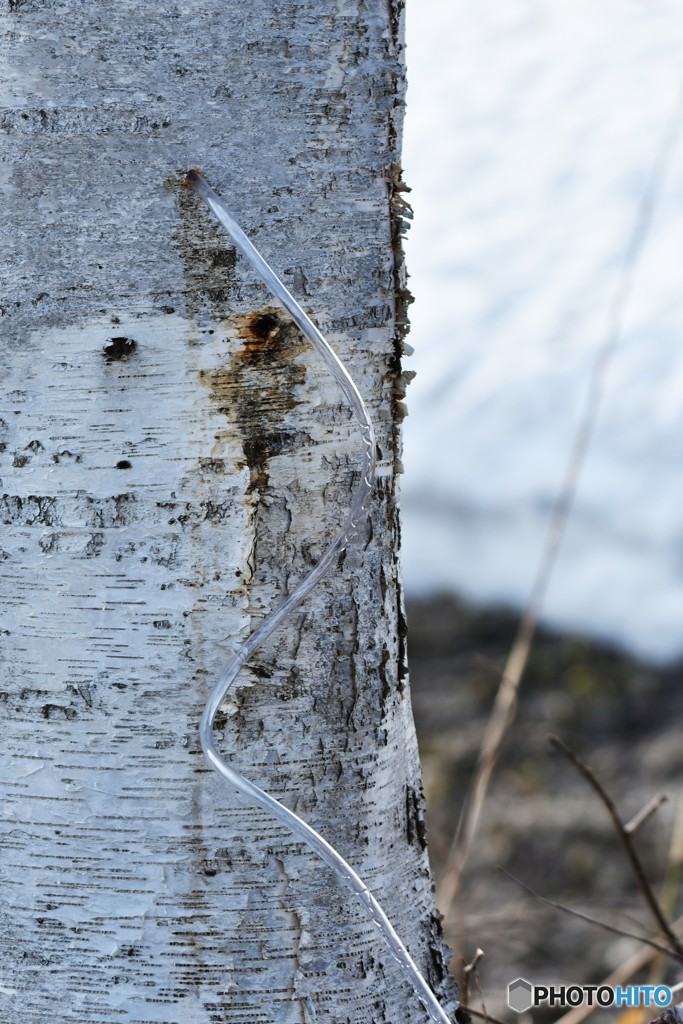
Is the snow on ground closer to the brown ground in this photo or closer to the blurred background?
the blurred background

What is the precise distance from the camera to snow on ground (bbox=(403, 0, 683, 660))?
3080 millimetres

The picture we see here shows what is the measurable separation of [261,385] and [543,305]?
358 cm

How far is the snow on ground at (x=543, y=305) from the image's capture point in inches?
121

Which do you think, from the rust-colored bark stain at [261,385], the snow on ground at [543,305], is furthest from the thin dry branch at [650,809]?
the snow on ground at [543,305]

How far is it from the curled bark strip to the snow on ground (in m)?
2.01

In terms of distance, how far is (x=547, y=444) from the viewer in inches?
136

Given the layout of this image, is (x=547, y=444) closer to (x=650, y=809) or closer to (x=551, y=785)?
(x=551, y=785)

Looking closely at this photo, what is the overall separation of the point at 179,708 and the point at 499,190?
415 cm

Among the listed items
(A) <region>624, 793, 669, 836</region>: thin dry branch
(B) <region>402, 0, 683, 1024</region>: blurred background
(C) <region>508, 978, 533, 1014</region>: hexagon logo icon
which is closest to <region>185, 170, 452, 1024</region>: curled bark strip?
(A) <region>624, 793, 669, 836</region>: thin dry branch

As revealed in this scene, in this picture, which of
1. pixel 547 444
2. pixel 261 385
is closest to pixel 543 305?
pixel 547 444

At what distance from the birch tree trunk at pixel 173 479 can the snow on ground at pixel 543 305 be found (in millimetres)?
2054

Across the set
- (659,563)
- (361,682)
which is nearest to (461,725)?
(659,563)

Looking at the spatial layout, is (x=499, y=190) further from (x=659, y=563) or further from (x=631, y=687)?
(x=631, y=687)

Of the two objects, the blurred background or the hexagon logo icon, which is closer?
the hexagon logo icon
